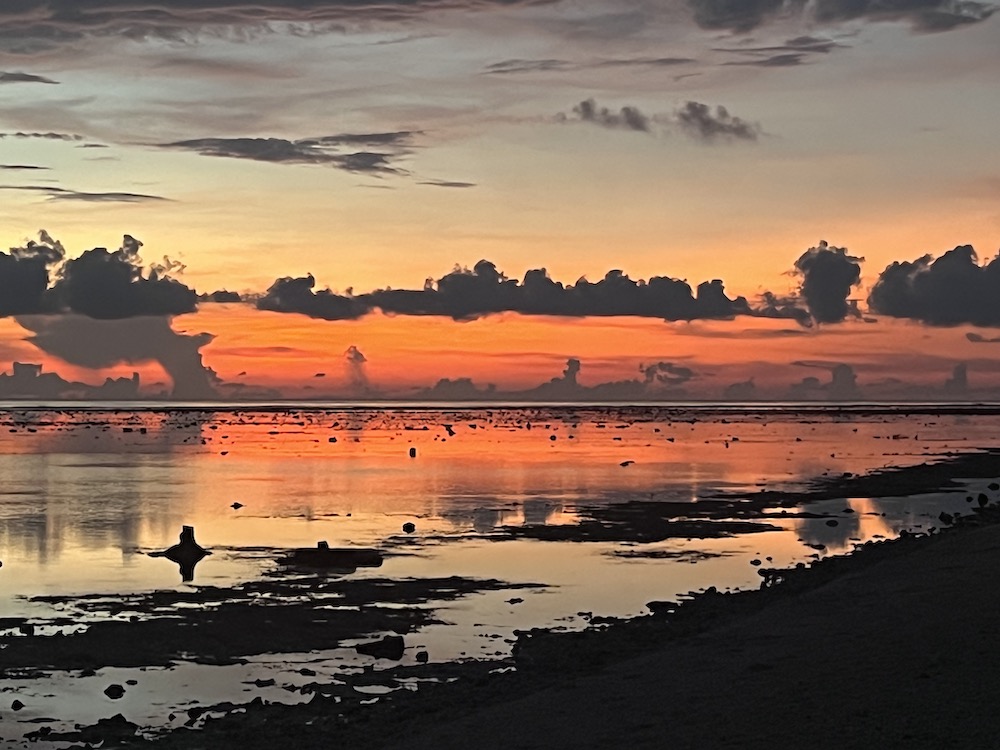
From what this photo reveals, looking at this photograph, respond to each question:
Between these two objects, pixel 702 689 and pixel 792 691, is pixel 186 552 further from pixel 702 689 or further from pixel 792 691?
pixel 792 691

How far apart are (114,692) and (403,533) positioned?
21.6 metres

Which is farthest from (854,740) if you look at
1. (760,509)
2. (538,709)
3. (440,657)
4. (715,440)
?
(715,440)

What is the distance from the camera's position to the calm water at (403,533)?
20509mm

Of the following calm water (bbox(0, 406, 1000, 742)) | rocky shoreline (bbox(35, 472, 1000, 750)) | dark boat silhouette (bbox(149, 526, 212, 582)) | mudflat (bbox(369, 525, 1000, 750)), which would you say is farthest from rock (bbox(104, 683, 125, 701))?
dark boat silhouette (bbox(149, 526, 212, 582))

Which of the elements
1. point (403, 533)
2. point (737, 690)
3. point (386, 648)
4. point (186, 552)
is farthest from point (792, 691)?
point (403, 533)

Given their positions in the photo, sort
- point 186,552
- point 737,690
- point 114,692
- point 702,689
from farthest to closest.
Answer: point 186,552 → point 114,692 → point 702,689 → point 737,690

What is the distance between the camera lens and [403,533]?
3934 centimetres

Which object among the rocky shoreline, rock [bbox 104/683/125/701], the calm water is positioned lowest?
the calm water

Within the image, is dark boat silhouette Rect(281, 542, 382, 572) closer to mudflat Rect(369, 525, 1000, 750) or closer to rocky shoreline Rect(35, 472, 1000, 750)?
rocky shoreline Rect(35, 472, 1000, 750)

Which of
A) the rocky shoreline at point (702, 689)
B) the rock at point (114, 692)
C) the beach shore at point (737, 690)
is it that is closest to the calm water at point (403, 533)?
the rock at point (114, 692)

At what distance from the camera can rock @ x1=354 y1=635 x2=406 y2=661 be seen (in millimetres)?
20500

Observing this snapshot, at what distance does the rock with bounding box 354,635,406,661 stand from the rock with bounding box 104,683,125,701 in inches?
169

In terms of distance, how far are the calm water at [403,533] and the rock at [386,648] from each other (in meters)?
0.26

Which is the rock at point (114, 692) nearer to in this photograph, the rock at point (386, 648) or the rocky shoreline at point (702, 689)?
the rocky shoreline at point (702, 689)
